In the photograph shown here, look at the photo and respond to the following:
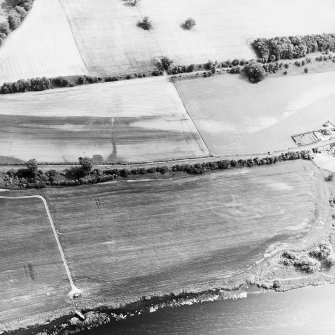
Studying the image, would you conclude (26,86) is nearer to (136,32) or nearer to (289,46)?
(136,32)

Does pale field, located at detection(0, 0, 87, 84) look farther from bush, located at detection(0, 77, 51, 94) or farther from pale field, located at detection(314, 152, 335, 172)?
pale field, located at detection(314, 152, 335, 172)

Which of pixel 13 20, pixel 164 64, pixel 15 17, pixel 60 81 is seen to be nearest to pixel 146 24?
pixel 164 64

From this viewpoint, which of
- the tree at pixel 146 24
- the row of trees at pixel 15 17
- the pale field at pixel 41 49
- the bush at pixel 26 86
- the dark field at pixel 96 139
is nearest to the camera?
the dark field at pixel 96 139

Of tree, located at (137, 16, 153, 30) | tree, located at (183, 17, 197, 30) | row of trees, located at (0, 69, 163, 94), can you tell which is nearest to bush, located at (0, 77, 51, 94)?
row of trees, located at (0, 69, 163, 94)

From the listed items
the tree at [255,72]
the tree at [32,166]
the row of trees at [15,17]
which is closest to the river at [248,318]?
the tree at [32,166]

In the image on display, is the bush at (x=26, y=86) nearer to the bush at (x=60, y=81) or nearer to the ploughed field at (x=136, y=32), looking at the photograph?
the bush at (x=60, y=81)

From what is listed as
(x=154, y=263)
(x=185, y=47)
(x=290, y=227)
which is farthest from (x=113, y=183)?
(x=185, y=47)

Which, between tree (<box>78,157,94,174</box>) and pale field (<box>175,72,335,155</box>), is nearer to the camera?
tree (<box>78,157,94,174</box>)
